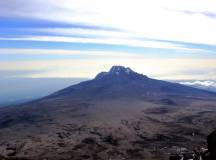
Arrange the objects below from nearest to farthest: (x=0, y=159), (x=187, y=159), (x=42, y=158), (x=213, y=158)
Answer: (x=213, y=158) < (x=187, y=159) < (x=0, y=159) < (x=42, y=158)

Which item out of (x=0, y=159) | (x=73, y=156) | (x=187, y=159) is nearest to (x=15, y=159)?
(x=0, y=159)

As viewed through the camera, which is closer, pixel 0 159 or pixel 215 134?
pixel 215 134

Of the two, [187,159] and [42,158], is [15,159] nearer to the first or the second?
[42,158]

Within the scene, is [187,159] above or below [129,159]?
above

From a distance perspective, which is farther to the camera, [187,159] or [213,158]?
[187,159]

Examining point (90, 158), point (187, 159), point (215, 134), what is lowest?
point (90, 158)

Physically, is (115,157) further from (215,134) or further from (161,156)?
(215,134)

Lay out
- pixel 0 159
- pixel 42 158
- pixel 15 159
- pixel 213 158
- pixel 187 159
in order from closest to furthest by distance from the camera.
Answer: pixel 213 158 < pixel 187 159 < pixel 0 159 < pixel 15 159 < pixel 42 158

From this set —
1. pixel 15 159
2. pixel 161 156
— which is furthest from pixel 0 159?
pixel 161 156

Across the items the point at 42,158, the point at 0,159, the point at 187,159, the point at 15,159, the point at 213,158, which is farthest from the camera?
the point at 42,158
